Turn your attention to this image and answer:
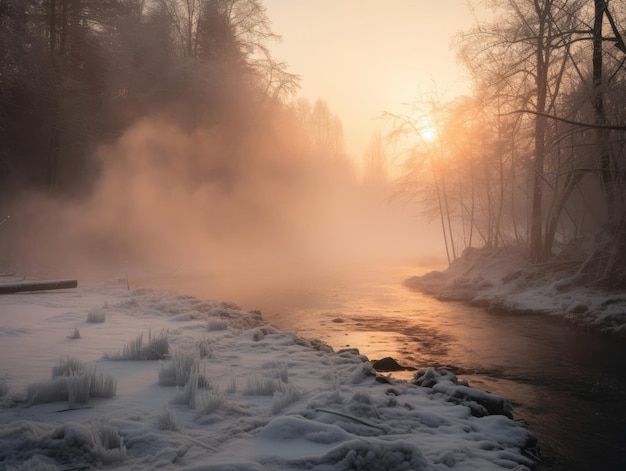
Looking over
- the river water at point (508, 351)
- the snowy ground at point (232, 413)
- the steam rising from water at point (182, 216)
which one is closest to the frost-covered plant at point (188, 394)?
the snowy ground at point (232, 413)

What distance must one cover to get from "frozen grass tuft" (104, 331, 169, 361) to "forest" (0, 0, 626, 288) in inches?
514

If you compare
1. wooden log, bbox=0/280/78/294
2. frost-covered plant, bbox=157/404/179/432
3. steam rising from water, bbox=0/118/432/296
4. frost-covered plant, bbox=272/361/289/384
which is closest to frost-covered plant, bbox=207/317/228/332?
frost-covered plant, bbox=272/361/289/384

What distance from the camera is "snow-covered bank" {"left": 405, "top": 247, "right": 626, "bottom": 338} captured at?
41.3 ft

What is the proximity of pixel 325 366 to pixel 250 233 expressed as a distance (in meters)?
27.9

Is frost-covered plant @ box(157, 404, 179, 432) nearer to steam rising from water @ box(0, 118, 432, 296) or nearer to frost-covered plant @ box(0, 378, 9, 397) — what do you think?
frost-covered plant @ box(0, 378, 9, 397)

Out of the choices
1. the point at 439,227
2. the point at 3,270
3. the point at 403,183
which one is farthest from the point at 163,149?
the point at 439,227

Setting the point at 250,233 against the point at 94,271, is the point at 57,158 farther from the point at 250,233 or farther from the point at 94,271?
the point at 250,233

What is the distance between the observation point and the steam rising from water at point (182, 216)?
23.7 metres

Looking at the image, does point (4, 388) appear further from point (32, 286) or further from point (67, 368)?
point (32, 286)

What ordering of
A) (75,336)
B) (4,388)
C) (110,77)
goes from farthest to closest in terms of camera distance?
1. (110,77)
2. (75,336)
3. (4,388)

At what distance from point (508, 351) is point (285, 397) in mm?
6638

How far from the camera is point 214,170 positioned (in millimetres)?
31875

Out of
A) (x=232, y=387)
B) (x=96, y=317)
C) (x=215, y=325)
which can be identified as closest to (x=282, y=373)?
(x=232, y=387)

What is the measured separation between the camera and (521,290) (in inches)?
671
